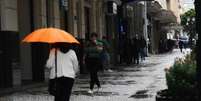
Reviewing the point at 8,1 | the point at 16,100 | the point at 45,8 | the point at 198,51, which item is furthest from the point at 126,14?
the point at 198,51

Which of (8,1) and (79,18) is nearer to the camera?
(8,1)

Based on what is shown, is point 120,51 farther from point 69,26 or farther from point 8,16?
point 8,16

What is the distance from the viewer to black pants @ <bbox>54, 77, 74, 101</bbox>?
443 inches

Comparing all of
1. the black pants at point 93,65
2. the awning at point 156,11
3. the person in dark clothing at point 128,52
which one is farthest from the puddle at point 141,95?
the awning at point 156,11

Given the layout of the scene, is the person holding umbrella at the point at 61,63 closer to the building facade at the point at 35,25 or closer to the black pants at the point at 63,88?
the black pants at the point at 63,88

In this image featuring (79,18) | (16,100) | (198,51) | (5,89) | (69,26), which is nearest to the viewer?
(198,51)

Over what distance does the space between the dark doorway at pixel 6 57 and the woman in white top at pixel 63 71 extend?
8.62 m

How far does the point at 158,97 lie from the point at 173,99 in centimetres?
25

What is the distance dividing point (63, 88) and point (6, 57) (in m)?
9.04

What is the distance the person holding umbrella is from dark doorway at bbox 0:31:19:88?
8546 millimetres

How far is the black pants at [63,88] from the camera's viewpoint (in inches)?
443

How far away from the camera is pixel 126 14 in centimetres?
4675

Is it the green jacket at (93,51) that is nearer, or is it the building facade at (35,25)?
the green jacket at (93,51)

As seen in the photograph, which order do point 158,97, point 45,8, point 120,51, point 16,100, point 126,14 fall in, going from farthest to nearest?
point 126,14, point 120,51, point 45,8, point 16,100, point 158,97
